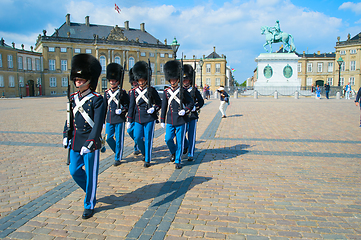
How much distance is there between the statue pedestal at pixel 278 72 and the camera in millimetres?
34219

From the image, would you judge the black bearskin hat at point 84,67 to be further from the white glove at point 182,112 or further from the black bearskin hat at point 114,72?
the black bearskin hat at point 114,72

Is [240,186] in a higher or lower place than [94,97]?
lower

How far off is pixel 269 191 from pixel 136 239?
2.37m

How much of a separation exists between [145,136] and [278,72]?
105 ft

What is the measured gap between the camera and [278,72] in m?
34.8

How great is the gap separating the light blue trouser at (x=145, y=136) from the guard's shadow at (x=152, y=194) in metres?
1.14

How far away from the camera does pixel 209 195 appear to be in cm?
445

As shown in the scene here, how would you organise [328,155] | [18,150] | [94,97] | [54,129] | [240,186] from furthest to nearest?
1. [54,129]
2. [18,150]
3. [328,155]
4. [240,186]
5. [94,97]

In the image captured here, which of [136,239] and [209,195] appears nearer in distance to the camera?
[136,239]

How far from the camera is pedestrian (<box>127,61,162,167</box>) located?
6.09 metres

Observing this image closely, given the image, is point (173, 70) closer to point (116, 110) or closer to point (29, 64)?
point (116, 110)

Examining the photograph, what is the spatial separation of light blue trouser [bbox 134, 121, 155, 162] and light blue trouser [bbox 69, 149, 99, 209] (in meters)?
2.14

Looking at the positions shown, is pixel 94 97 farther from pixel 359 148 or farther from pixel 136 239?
pixel 359 148

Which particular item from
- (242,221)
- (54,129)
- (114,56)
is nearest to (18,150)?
(54,129)
